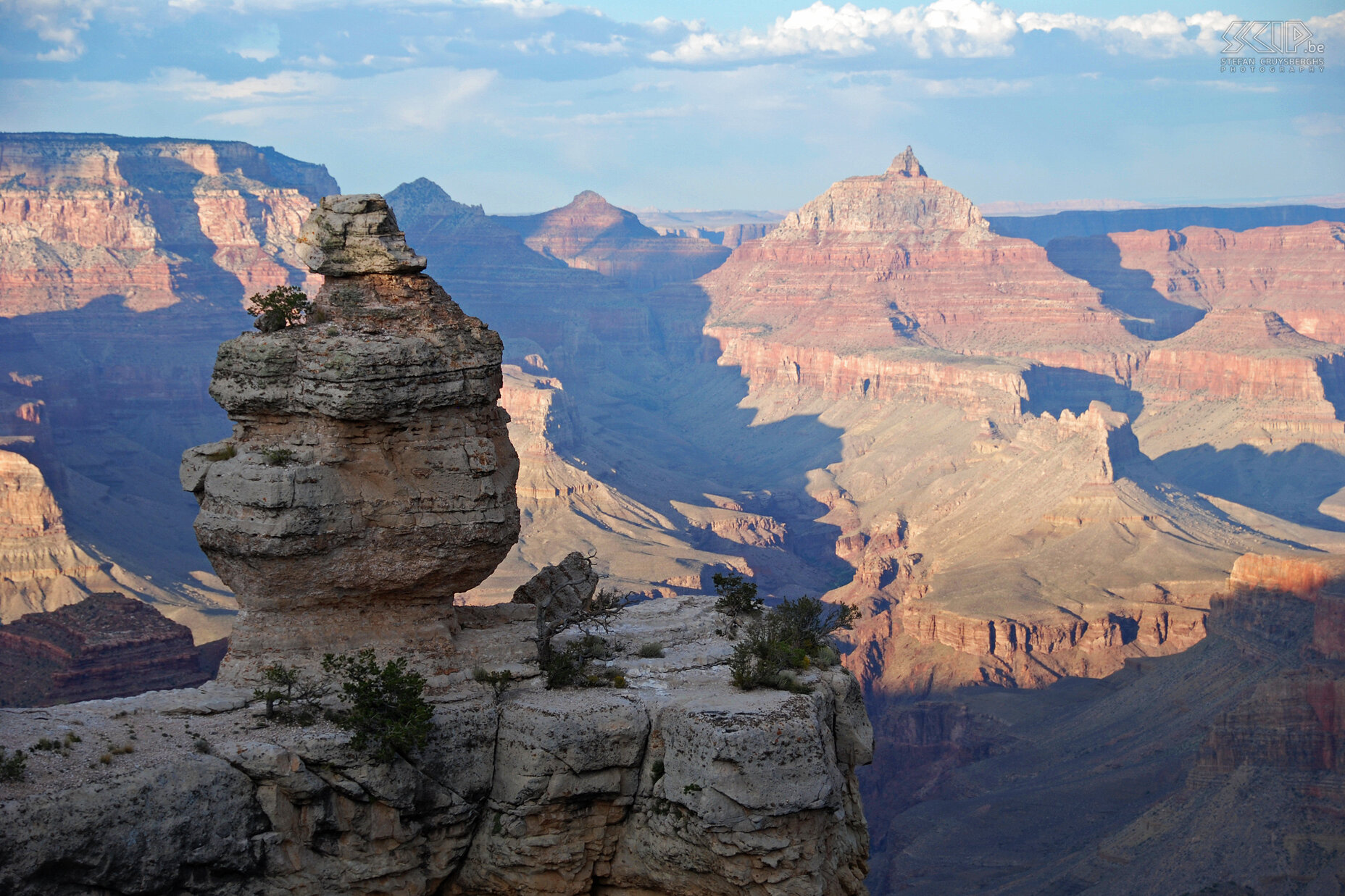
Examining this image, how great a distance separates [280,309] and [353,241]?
2.04 meters

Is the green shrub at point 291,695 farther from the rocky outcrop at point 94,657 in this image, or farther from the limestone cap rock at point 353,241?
the rocky outcrop at point 94,657

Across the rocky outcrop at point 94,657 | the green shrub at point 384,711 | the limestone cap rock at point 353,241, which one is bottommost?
the rocky outcrop at point 94,657

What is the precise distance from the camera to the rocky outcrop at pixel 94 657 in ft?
205

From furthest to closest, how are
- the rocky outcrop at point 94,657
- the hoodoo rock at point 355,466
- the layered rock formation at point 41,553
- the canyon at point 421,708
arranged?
the layered rock formation at point 41,553 → the rocky outcrop at point 94,657 → the hoodoo rock at point 355,466 → the canyon at point 421,708

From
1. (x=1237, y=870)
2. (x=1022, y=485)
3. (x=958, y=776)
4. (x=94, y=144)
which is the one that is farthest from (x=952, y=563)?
(x=94, y=144)

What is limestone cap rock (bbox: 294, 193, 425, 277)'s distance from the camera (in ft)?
87.8

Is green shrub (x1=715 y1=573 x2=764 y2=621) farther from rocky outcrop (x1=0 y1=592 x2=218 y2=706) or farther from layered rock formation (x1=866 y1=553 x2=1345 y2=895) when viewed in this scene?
rocky outcrop (x1=0 y1=592 x2=218 y2=706)

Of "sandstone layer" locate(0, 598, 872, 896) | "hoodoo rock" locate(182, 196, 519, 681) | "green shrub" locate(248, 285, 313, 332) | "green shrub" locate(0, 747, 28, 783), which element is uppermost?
"green shrub" locate(248, 285, 313, 332)

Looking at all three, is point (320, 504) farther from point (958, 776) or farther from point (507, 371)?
point (507, 371)

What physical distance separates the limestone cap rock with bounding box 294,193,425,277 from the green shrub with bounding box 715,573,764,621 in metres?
11.8

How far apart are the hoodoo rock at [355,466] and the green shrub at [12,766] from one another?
17.8 feet

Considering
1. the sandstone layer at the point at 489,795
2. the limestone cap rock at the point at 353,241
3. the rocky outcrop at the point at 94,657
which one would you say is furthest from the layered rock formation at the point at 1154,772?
the limestone cap rock at the point at 353,241

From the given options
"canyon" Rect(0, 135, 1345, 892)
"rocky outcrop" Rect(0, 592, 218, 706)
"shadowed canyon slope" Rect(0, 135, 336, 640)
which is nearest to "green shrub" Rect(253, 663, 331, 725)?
"canyon" Rect(0, 135, 1345, 892)

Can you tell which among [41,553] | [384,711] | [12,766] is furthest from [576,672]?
[41,553]
